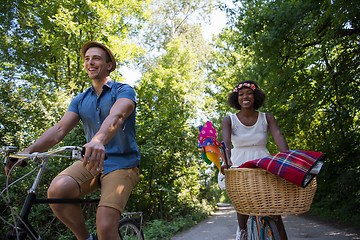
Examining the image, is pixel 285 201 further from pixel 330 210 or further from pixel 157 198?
pixel 330 210

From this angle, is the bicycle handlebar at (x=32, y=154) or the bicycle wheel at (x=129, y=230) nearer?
the bicycle handlebar at (x=32, y=154)

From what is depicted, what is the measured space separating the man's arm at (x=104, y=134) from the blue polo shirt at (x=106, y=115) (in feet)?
0.38

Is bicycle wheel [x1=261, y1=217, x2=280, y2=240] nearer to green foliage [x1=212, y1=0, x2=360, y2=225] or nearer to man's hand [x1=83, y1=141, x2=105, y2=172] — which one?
man's hand [x1=83, y1=141, x2=105, y2=172]

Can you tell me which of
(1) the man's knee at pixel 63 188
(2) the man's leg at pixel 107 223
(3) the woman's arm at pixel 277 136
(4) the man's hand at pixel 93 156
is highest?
(3) the woman's arm at pixel 277 136

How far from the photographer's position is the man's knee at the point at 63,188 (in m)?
2.37

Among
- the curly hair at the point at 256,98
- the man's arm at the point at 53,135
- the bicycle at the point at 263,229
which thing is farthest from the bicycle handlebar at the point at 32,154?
the curly hair at the point at 256,98

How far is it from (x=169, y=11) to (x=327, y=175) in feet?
54.7

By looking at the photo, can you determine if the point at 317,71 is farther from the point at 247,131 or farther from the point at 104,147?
the point at 104,147

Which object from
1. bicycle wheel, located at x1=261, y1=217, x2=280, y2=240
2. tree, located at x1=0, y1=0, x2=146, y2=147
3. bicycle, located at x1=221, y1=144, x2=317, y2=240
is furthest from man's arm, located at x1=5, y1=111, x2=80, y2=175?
tree, located at x1=0, y1=0, x2=146, y2=147

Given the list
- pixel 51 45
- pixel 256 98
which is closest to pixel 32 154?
pixel 256 98

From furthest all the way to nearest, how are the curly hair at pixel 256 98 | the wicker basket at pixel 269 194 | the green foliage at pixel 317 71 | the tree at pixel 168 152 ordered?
the tree at pixel 168 152 < the green foliage at pixel 317 71 < the curly hair at pixel 256 98 < the wicker basket at pixel 269 194

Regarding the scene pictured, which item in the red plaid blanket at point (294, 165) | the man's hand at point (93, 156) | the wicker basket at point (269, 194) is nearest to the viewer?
the man's hand at point (93, 156)

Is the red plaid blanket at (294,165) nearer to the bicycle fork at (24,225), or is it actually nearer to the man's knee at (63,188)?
the man's knee at (63,188)

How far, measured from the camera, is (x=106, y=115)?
8.66ft
